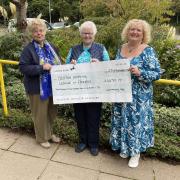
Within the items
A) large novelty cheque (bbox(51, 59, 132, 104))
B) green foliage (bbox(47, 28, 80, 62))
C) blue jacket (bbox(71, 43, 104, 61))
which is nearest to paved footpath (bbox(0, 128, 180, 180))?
large novelty cheque (bbox(51, 59, 132, 104))

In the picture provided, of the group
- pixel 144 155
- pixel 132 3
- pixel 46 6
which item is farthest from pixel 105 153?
pixel 46 6

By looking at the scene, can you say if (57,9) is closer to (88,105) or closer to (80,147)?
(80,147)

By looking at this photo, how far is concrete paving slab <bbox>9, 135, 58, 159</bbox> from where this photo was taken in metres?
4.02

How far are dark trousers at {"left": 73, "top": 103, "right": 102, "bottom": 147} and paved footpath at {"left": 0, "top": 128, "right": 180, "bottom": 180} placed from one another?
197mm

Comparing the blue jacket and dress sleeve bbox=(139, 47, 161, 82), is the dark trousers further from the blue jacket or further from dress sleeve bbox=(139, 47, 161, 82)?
dress sleeve bbox=(139, 47, 161, 82)

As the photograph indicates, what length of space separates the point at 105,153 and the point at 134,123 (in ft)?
2.51

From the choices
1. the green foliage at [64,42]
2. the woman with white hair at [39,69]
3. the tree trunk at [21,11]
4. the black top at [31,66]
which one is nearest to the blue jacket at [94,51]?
the woman with white hair at [39,69]

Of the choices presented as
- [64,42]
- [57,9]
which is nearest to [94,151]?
[64,42]

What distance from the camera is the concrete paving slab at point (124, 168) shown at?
3.66 metres

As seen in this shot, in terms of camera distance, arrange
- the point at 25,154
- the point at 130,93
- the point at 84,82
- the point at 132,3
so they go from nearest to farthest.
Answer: the point at 130,93 → the point at 84,82 → the point at 25,154 → the point at 132,3

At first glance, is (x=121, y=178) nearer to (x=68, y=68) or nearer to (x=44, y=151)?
(x=44, y=151)

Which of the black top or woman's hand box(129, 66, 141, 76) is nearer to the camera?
woman's hand box(129, 66, 141, 76)

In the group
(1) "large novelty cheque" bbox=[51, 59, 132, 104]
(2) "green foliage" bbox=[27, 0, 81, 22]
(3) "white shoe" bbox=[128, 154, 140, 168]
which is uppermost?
(2) "green foliage" bbox=[27, 0, 81, 22]

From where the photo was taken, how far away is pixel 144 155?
404cm
